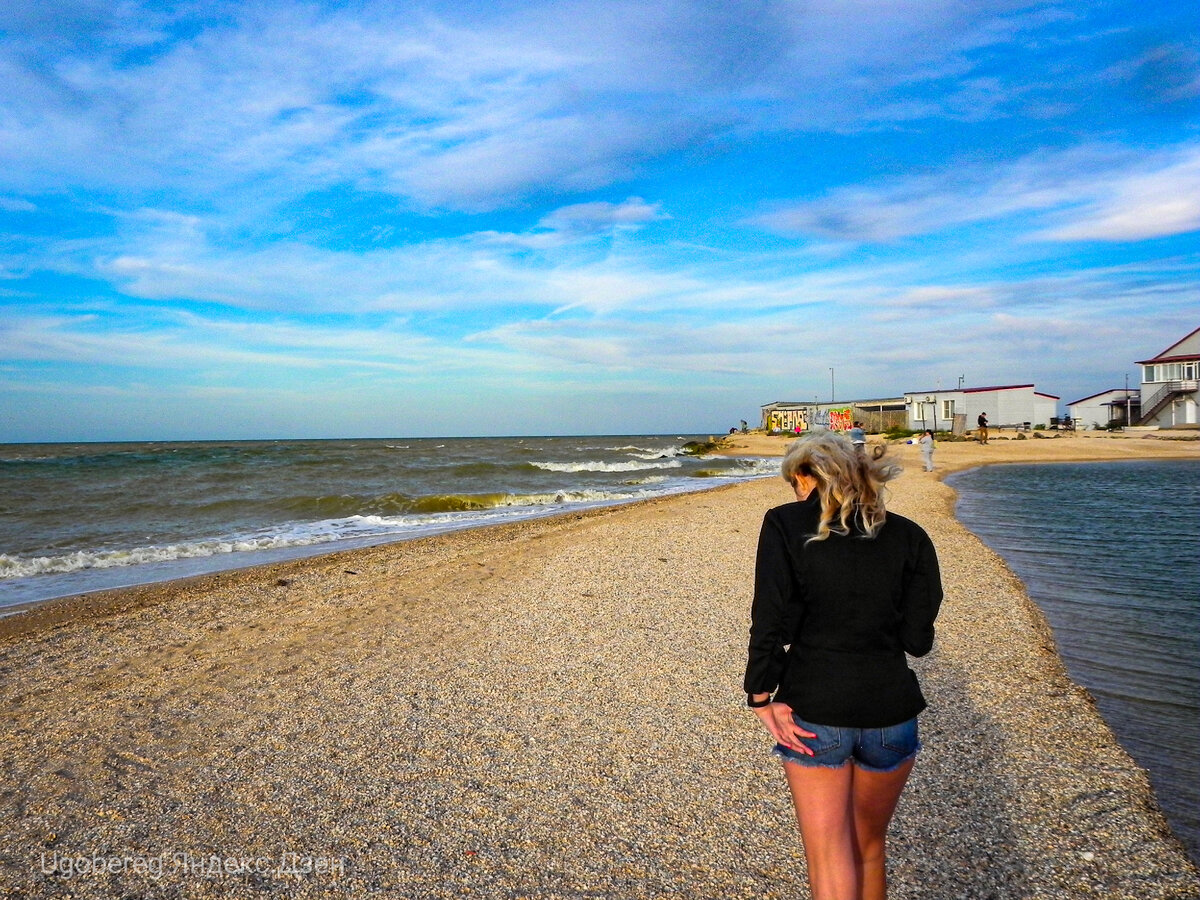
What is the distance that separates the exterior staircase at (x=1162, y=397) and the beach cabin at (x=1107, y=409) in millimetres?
4855

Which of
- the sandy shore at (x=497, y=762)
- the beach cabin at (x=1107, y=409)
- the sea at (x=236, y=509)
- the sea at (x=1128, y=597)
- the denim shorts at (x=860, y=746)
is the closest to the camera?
the denim shorts at (x=860, y=746)

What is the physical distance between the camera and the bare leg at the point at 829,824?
2.49 m

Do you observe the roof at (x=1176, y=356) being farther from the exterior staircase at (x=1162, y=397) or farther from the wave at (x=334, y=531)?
the wave at (x=334, y=531)

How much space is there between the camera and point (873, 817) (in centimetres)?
254

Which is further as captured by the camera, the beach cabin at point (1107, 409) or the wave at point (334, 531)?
the beach cabin at point (1107, 409)

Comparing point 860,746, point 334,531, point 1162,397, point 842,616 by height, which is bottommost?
point 334,531

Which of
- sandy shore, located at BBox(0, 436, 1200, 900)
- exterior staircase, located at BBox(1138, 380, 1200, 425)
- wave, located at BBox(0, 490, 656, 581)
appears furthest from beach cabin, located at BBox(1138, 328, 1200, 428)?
sandy shore, located at BBox(0, 436, 1200, 900)

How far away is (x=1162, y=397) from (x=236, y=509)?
58.6 metres

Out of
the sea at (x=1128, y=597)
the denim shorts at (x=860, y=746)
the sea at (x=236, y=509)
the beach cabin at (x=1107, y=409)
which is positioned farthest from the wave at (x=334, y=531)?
the beach cabin at (x=1107, y=409)

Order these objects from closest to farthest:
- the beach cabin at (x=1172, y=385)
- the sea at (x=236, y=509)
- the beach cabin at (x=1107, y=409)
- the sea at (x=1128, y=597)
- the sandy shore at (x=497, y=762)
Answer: the sandy shore at (x=497, y=762)
the sea at (x=1128, y=597)
the sea at (x=236, y=509)
the beach cabin at (x=1172, y=385)
the beach cabin at (x=1107, y=409)

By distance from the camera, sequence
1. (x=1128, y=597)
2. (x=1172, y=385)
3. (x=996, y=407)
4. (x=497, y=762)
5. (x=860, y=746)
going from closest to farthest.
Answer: (x=860, y=746), (x=497, y=762), (x=1128, y=597), (x=1172, y=385), (x=996, y=407)

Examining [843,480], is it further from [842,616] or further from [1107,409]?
[1107,409]

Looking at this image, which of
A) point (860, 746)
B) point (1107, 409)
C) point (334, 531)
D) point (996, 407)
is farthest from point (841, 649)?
point (1107, 409)

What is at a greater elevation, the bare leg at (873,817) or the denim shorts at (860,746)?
the denim shorts at (860,746)
